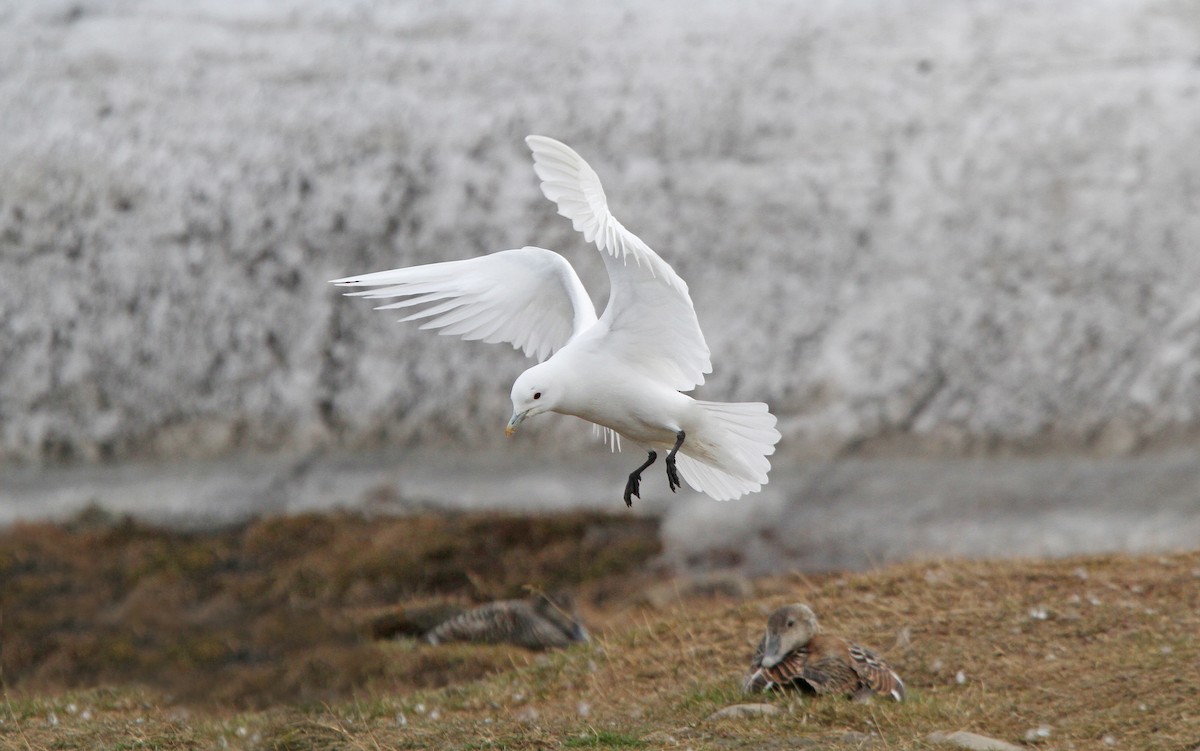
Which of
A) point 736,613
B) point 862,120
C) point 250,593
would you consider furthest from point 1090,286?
point 250,593

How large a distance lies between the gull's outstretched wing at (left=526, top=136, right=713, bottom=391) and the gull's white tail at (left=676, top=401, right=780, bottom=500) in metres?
0.16

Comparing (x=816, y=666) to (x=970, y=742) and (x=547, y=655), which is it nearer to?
(x=970, y=742)

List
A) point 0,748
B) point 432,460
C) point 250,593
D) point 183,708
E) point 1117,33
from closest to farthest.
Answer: point 0,748, point 183,708, point 250,593, point 432,460, point 1117,33

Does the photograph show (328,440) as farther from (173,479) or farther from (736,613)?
(736,613)

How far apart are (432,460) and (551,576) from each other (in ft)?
4.13

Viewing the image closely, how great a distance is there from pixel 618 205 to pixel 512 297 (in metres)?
4.12

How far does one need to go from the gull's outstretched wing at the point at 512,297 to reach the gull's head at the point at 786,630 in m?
1.28

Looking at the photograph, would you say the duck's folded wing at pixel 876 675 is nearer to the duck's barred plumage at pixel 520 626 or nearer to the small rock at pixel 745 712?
the small rock at pixel 745 712

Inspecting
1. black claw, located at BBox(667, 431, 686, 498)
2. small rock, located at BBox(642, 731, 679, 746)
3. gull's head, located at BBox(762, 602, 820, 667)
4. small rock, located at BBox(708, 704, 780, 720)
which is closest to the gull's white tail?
black claw, located at BBox(667, 431, 686, 498)

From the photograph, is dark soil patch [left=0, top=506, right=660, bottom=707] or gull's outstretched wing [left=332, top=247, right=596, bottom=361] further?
dark soil patch [left=0, top=506, right=660, bottom=707]

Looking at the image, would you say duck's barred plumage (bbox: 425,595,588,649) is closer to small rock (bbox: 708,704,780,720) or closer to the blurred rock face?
small rock (bbox: 708,704,780,720)

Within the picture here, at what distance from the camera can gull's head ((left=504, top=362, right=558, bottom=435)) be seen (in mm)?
Answer: 4250

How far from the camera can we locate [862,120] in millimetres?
8953

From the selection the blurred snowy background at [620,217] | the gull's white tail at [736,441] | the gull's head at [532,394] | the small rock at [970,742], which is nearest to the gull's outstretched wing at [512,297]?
the gull's head at [532,394]
